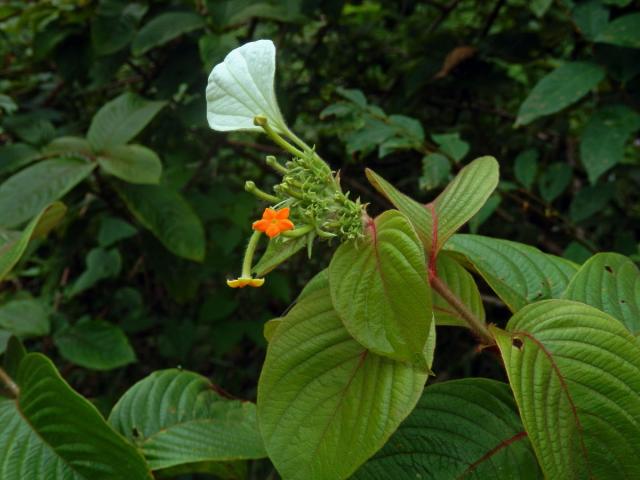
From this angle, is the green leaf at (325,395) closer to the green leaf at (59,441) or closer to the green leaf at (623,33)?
the green leaf at (59,441)

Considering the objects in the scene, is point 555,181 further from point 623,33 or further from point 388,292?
point 388,292

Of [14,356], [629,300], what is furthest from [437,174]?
[14,356]

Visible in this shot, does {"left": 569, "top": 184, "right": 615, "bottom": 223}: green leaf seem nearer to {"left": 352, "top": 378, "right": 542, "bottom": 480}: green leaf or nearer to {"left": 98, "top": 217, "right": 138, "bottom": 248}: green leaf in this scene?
{"left": 352, "top": 378, "right": 542, "bottom": 480}: green leaf

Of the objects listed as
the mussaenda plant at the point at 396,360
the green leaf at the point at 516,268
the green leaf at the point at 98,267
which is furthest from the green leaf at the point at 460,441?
the green leaf at the point at 98,267

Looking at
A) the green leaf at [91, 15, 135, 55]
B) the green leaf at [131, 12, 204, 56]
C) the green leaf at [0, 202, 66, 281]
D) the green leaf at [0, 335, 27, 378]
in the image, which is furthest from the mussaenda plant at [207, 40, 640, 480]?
the green leaf at [91, 15, 135, 55]

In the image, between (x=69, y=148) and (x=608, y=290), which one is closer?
(x=608, y=290)

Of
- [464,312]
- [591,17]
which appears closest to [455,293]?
[464,312]
